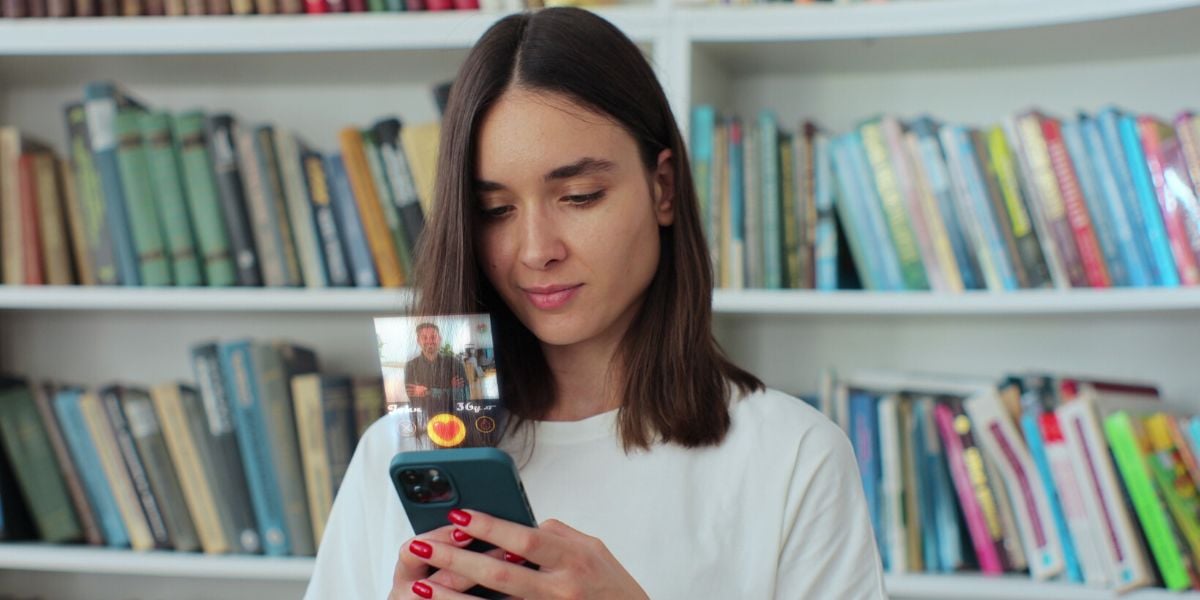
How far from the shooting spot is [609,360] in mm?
1031

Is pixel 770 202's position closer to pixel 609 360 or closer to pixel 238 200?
pixel 609 360

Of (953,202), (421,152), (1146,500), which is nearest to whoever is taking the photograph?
(1146,500)

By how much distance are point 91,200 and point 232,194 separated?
227 millimetres

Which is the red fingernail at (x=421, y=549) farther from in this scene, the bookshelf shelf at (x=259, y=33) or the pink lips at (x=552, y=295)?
the bookshelf shelf at (x=259, y=33)

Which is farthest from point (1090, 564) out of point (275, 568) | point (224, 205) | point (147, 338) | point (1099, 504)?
point (147, 338)

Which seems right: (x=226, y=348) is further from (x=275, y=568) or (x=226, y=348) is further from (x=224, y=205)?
(x=275, y=568)

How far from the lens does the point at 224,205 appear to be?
167cm

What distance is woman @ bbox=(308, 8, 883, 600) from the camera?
921 millimetres

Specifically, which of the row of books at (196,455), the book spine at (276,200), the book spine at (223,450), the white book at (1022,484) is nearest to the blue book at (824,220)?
the white book at (1022,484)

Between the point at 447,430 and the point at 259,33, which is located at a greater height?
the point at 259,33

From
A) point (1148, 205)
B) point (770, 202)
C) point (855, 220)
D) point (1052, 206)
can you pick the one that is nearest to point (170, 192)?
point (770, 202)

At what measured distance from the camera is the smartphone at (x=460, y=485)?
2.25 ft

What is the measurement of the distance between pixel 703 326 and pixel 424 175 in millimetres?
702

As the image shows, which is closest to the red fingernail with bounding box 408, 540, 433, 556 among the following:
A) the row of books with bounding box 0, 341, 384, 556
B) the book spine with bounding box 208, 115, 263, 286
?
the row of books with bounding box 0, 341, 384, 556
